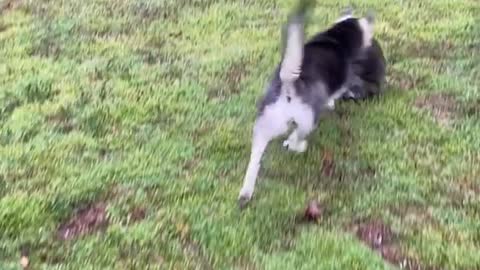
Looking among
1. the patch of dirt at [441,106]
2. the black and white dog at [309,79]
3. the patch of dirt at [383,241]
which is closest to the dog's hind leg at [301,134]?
the black and white dog at [309,79]

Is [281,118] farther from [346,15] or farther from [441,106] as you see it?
[346,15]

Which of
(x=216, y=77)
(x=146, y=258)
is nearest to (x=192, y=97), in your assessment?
(x=216, y=77)

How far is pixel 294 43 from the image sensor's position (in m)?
3.06

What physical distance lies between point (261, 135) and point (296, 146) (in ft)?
1.18

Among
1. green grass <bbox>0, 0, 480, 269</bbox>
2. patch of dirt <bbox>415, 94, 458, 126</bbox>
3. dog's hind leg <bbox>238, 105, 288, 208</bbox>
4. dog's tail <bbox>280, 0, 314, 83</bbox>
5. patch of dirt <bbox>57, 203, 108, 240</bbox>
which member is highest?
dog's tail <bbox>280, 0, 314, 83</bbox>

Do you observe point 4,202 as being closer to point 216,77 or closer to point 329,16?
point 216,77

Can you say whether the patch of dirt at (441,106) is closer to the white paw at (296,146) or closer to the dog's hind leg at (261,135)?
the white paw at (296,146)

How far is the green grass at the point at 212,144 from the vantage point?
9.98 feet

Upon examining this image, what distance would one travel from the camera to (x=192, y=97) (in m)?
4.07

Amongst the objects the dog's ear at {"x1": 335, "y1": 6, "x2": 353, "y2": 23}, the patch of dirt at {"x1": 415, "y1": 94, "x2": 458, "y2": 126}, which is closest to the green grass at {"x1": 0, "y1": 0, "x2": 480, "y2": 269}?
the patch of dirt at {"x1": 415, "y1": 94, "x2": 458, "y2": 126}

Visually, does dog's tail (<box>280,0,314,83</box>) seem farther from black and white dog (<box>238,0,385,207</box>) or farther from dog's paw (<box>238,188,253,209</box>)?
dog's paw (<box>238,188,253,209</box>)

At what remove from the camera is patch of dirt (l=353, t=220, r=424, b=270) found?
9.65 feet

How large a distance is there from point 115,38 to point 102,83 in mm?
605

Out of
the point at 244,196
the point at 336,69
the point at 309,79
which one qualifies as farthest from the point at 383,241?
the point at 336,69
